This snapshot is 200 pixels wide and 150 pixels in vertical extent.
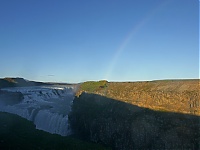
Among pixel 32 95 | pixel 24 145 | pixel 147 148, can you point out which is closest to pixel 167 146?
pixel 147 148

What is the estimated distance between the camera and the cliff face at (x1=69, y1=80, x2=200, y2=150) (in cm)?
1822

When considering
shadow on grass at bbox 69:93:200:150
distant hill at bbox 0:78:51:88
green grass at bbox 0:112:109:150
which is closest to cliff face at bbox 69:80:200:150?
shadow on grass at bbox 69:93:200:150

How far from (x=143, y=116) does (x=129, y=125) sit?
188 cm

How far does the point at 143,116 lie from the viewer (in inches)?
858

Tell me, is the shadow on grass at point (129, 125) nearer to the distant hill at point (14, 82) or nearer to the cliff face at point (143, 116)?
the cliff face at point (143, 116)

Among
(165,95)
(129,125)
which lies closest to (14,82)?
(129,125)

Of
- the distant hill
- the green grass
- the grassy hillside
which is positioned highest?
the distant hill

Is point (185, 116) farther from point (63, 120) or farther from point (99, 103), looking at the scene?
point (63, 120)

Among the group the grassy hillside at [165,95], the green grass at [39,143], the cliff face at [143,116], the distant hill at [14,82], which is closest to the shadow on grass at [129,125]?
the cliff face at [143,116]

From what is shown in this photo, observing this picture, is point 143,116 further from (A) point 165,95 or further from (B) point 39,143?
(B) point 39,143

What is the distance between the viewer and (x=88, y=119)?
95.3 ft

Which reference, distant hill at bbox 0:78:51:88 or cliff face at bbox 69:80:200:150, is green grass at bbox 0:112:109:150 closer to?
cliff face at bbox 69:80:200:150

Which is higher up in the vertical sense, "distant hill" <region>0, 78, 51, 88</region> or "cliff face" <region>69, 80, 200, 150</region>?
"distant hill" <region>0, 78, 51, 88</region>

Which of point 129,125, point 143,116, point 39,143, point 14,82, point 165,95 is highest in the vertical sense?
point 14,82
